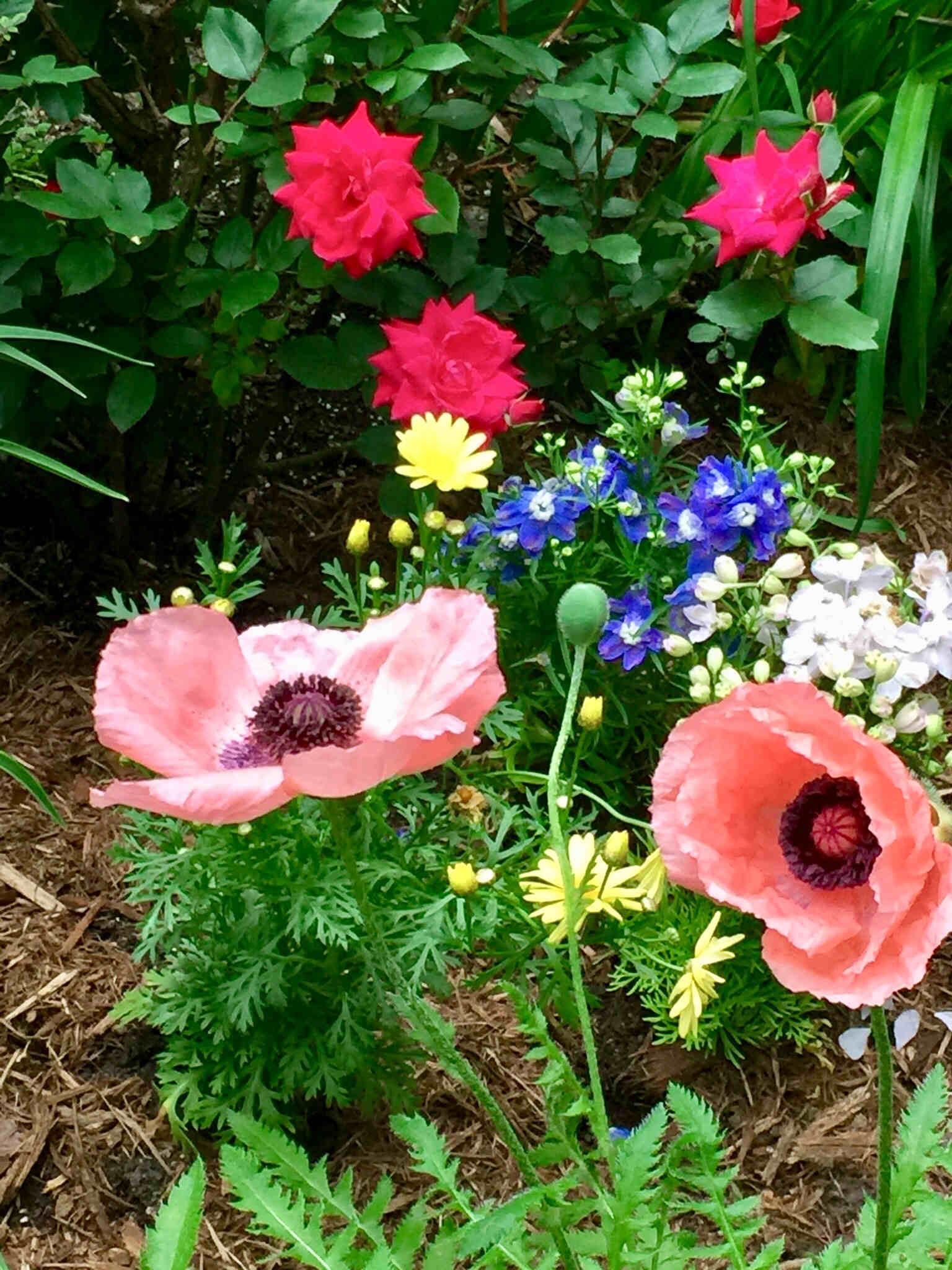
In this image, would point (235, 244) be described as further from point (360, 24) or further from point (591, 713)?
point (591, 713)

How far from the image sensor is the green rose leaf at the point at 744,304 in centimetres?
171

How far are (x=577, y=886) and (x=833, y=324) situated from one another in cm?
96

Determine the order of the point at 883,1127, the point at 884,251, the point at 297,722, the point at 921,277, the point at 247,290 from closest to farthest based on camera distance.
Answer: the point at 883,1127, the point at 297,722, the point at 247,290, the point at 884,251, the point at 921,277

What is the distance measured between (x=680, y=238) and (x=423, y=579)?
86 centimetres

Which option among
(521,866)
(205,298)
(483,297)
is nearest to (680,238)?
(483,297)

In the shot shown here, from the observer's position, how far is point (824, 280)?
1.74 metres

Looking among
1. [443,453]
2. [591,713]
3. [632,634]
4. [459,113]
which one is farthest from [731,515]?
[459,113]

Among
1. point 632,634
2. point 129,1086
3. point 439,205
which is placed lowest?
point 129,1086

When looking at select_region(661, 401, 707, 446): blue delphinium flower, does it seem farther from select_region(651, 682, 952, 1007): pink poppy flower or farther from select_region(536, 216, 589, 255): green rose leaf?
select_region(651, 682, 952, 1007): pink poppy flower

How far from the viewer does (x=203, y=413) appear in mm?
2068

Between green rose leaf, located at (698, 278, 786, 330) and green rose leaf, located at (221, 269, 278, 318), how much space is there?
1.85 feet

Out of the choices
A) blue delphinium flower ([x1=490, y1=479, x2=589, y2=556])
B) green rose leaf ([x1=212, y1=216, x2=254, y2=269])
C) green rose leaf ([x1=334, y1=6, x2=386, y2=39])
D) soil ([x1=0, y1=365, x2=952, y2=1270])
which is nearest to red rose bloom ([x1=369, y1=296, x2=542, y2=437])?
blue delphinium flower ([x1=490, y1=479, x2=589, y2=556])

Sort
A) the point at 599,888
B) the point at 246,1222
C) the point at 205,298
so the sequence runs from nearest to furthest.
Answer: the point at 599,888 → the point at 246,1222 → the point at 205,298

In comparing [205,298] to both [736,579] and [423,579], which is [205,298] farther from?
[736,579]
